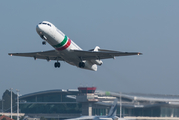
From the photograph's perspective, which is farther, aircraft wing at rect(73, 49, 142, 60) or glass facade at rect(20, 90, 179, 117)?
glass facade at rect(20, 90, 179, 117)

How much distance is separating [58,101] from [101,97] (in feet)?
91.3

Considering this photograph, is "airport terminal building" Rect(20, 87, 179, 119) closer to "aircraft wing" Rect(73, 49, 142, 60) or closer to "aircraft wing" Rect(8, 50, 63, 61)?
"aircraft wing" Rect(8, 50, 63, 61)

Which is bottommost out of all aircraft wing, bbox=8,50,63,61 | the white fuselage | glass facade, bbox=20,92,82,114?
glass facade, bbox=20,92,82,114

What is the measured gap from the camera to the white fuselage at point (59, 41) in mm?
43312

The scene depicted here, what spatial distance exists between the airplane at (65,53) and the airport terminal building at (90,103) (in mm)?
37646

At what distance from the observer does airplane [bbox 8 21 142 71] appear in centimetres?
4388

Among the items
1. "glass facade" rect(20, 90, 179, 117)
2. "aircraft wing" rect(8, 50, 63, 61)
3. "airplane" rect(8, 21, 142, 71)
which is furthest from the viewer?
"glass facade" rect(20, 90, 179, 117)

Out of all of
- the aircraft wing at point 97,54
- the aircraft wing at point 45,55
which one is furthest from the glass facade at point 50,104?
the aircraft wing at point 97,54

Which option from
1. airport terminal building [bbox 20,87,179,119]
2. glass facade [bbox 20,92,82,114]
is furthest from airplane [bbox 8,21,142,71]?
glass facade [bbox 20,92,82,114]

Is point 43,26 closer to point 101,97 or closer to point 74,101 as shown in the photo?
point 101,97

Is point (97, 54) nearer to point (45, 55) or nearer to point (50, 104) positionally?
point (45, 55)

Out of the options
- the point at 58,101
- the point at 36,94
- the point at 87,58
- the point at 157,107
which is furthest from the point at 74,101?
the point at 87,58

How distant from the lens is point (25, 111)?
15388 cm

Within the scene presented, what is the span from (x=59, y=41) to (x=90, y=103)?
93574 mm
